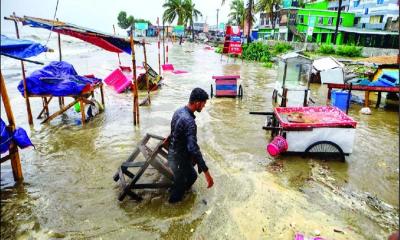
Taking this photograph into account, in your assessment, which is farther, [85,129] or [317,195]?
[85,129]

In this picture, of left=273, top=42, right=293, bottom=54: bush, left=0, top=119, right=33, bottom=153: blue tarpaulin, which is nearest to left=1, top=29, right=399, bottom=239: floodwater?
left=0, top=119, right=33, bottom=153: blue tarpaulin

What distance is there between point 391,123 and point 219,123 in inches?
237

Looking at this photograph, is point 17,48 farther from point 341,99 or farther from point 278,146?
point 341,99

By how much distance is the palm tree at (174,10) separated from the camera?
68500 millimetres

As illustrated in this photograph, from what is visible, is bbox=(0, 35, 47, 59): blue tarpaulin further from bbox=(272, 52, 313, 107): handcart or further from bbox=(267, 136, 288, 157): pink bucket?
bbox=(272, 52, 313, 107): handcart

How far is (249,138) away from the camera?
838 centimetres

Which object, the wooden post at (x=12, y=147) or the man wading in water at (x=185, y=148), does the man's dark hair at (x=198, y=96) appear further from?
the wooden post at (x=12, y=147)

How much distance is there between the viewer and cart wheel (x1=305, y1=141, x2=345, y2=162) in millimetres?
6676

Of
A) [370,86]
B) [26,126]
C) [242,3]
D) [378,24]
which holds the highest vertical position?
[242,3]

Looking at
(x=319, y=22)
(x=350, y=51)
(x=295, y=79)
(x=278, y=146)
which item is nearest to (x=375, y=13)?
(x=319, y=22)

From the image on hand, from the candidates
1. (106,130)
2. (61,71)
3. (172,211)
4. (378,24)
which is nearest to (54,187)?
(172,211)

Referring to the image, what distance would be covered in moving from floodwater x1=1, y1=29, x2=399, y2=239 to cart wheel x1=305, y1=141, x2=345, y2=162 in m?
0.21

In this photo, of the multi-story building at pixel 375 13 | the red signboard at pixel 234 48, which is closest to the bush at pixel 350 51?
the red signboard at pixel 234 48

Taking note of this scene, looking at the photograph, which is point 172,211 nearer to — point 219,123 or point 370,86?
point 219,123
